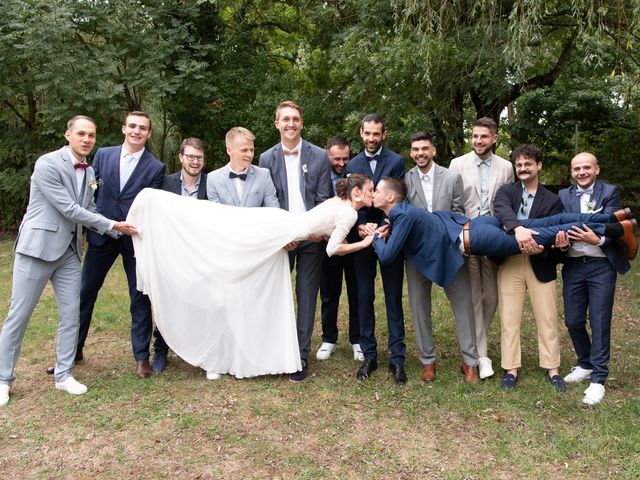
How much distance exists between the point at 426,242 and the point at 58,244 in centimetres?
321

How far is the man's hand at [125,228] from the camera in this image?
5184 mm

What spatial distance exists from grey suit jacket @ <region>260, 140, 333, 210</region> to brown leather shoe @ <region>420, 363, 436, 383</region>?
74.1 inches

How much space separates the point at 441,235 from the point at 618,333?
3812mm

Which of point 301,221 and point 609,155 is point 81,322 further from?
point 609,155

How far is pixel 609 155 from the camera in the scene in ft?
54.6

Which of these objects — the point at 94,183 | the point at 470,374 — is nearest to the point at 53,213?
the point at 94,183

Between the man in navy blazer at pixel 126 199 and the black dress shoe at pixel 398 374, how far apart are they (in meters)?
2.37

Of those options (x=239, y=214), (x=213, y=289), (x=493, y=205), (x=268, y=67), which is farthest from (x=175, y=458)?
(x=268, y=67)

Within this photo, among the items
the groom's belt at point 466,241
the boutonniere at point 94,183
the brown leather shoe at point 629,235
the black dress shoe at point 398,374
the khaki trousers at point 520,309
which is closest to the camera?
the brown leather shoe at point 629,235

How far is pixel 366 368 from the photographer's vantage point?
18.3 ft

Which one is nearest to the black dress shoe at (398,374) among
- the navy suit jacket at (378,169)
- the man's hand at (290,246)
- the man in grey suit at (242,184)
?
the navy suit jacket at (378,169)

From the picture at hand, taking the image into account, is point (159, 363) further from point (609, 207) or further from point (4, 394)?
point (609, 207)

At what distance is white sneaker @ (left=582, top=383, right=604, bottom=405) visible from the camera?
4.82 metres

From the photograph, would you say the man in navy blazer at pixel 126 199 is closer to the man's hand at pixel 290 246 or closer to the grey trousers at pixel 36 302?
the grey trousers at pixel 36 302
